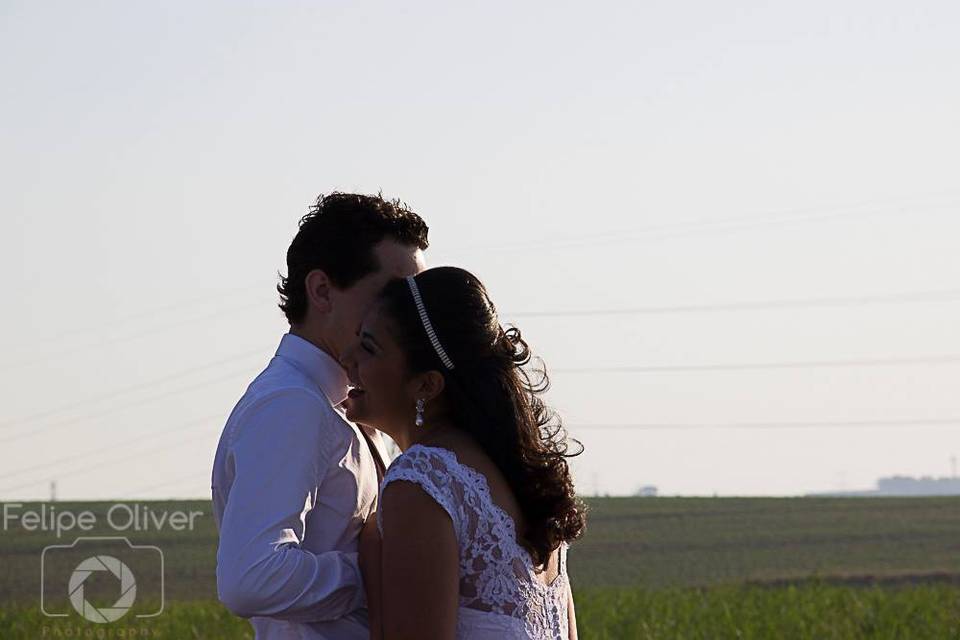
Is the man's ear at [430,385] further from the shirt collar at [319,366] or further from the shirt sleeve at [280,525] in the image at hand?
the shirt collar at [319,366]

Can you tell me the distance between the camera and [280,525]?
12.7 ft

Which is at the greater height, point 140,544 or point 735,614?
point 140,544

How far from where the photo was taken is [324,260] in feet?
14.1

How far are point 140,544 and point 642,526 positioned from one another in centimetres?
1407

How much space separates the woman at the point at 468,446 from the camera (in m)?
3.71

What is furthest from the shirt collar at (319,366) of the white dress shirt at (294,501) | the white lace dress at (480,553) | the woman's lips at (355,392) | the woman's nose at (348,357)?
the white lace dress at (480,553)

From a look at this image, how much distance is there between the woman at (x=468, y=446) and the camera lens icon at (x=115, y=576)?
21213 mm

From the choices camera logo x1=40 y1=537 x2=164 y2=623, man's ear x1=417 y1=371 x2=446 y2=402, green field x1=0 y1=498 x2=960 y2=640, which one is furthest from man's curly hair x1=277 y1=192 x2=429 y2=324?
camera logo x1=40 y1=537 x2=164 y2=623

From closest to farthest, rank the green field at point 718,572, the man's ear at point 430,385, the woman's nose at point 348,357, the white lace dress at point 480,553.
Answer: the white lace dress at point 480,553
the man's ear at point 430,385
the woman's nose at point 348,357
the green field at point 718,572

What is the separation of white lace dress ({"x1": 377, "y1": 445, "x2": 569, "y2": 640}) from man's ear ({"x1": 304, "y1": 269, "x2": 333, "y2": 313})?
73 cm

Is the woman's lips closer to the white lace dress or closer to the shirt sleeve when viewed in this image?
the shirt sleeve

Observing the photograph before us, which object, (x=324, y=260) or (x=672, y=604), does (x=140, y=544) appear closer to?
(x=672, y=604)

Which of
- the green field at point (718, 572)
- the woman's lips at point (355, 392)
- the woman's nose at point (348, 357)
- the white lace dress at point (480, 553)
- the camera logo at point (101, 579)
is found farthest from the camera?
the camera logo at point (101, 579)

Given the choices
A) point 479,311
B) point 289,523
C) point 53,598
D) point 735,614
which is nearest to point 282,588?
point 289,523
